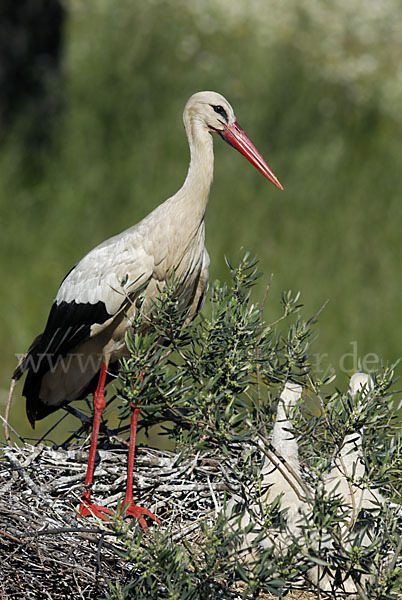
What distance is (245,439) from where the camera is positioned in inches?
110

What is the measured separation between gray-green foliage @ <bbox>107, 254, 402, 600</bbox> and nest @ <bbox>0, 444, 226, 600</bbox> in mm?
196

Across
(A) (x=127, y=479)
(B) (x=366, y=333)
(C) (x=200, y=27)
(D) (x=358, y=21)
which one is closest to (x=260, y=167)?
(A) (x=127, y=479)

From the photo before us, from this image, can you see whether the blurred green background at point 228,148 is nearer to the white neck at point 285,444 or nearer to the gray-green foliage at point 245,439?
the white neck at point 285,444

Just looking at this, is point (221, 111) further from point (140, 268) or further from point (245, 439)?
point (245, 439)

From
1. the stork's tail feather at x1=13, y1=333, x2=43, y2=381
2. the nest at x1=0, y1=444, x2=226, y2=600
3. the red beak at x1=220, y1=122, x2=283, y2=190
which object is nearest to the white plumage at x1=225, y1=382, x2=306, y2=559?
the nest at x1=0, y1=444, x2=226, y2=600

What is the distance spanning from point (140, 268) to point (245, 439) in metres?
1.22

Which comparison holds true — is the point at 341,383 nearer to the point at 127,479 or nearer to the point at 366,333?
the point at 366,333

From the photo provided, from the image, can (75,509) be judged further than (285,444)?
Yes

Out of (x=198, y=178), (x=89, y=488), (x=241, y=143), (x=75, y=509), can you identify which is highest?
(x=241, y=143)

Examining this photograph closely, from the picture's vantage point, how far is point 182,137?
10.1 metres

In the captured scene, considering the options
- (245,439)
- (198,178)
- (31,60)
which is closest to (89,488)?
(245,439)

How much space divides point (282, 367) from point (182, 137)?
24.0 feet

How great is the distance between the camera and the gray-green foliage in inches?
101

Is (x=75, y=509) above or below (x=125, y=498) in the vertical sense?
below
